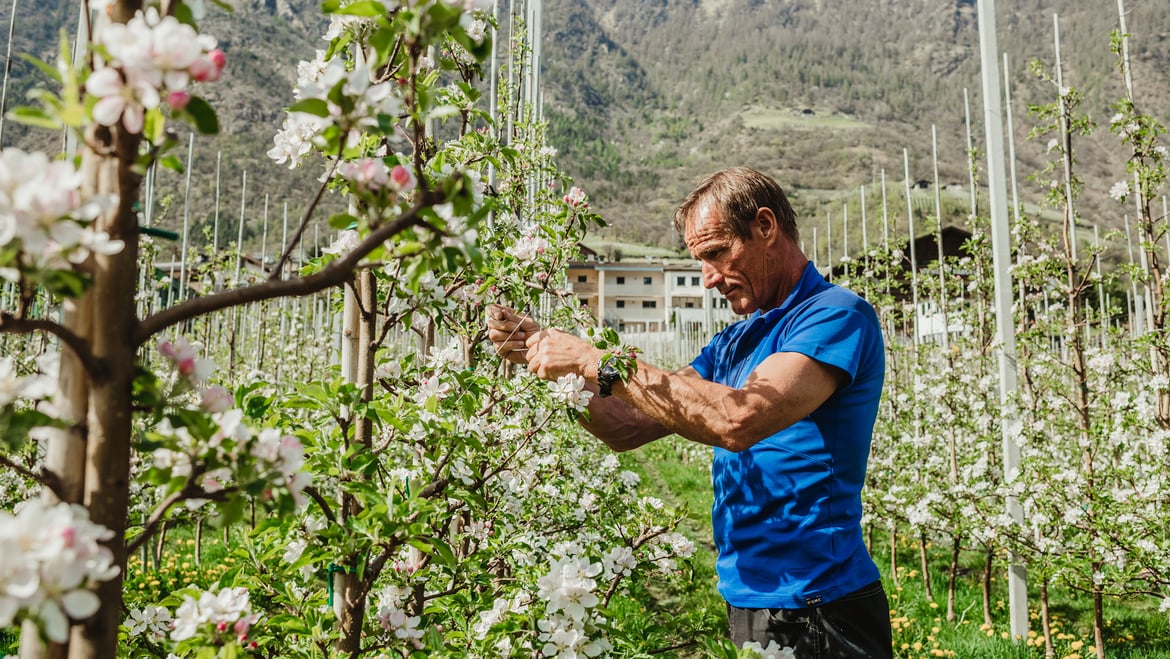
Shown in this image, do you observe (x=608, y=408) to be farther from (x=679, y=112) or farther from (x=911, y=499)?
(x=679, y=112)

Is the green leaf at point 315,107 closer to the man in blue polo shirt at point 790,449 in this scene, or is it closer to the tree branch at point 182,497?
the tree branch at point 182,497

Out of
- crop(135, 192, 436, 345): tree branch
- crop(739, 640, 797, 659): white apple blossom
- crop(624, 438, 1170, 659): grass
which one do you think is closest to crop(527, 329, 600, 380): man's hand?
crop(739, 640, 797, 659): white apple blossom

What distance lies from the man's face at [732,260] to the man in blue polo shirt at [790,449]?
15 centimetres

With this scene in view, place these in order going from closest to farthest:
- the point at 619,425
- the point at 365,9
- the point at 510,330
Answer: the point at 365,9 → the point at 510,330 → the point at 619,425

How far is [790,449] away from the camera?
2.10 metres

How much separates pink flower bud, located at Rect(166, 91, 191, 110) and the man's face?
1831 millimetres

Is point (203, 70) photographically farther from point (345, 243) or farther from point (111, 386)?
point (345, 243)

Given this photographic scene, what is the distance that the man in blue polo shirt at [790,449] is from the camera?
1.98 m

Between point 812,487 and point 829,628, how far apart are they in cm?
37

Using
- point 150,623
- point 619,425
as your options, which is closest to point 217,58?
point 150,623

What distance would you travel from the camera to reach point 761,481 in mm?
2123

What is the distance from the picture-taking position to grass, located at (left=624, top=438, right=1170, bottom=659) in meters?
4.62

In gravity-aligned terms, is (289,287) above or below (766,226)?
below

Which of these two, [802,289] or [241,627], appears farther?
[802,289]
